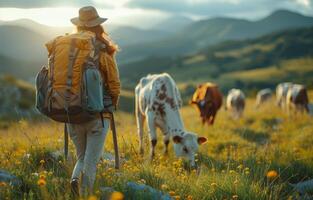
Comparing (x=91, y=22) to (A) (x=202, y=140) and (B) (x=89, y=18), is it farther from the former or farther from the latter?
(A) (x=202, y=140)

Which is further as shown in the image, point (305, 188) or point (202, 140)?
point (202, 140)

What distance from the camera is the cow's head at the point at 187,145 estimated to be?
10.0 m

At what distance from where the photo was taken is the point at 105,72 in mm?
6414

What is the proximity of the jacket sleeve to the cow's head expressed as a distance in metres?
3.90

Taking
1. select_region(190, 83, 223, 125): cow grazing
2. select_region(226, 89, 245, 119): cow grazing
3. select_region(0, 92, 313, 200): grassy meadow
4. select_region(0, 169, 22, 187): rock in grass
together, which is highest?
select_region(0, 169, 22, 187): rock in grass

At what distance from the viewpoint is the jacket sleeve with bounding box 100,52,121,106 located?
6.36 metres

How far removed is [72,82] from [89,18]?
1129mm

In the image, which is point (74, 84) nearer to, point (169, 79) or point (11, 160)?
point (11, 160)

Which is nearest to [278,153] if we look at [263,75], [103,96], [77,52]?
[103,96]

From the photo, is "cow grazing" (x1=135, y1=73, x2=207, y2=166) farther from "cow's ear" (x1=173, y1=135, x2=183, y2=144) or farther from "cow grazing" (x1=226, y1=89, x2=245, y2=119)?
"cow grazing" (x1=226, y1=89, x2=245, y2=119)

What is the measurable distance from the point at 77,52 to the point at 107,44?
620mm

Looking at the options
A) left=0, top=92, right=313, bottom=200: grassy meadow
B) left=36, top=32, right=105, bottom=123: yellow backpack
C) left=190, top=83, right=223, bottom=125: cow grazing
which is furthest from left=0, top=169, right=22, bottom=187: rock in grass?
left=190, top=83, right=223, bottom=125: cow grazing

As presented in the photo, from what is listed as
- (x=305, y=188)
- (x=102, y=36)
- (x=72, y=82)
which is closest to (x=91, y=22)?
(x=102, y=36)

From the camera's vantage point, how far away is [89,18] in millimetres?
6574
